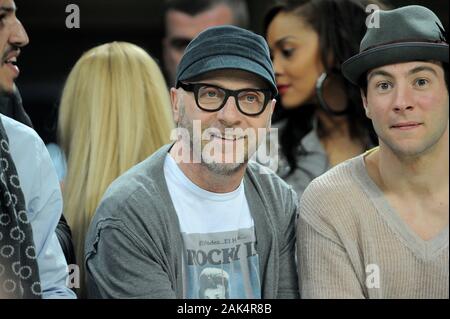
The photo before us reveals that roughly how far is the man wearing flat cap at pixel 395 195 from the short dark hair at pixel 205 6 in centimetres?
162

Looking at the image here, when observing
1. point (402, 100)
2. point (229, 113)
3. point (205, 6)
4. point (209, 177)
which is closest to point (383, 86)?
point (402, 100)

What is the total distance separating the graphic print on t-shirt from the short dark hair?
5.78ft

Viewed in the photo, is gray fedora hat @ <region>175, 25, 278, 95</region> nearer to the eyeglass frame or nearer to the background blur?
the eyeglass frame

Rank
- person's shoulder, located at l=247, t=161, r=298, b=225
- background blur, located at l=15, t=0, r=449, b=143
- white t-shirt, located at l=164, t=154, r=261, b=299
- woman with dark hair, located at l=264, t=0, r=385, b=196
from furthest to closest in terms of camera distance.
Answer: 1. background blur, located at l=15, t=0, r=449, b=143
2. woman with dark hair, located at l=264, t=0, r=385, b=196
3. person's shoulder, located at l=247, t=161, r=298, b=225
4. white t-shirt, located at l=164, t=154, r=261, b=299

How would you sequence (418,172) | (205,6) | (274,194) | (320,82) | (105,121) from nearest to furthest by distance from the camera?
(418,172), (274,194), (105,121), (320,82), (205,6)

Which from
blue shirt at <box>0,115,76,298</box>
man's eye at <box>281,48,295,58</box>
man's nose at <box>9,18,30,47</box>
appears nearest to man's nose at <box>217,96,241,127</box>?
blue shirt at <box>0,115,76,298</box>

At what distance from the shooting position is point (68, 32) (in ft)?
12.8

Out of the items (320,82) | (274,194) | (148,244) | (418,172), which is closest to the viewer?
(148,244)

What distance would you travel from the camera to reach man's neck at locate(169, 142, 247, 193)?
7.61ft

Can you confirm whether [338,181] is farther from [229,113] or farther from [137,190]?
[137,190]

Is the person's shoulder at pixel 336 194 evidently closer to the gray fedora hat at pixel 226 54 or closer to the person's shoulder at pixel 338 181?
the person's shoulder at pixel 338 181

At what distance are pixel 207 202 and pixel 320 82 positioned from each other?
123 cm

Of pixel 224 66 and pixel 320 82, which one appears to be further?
pixel 320 82
